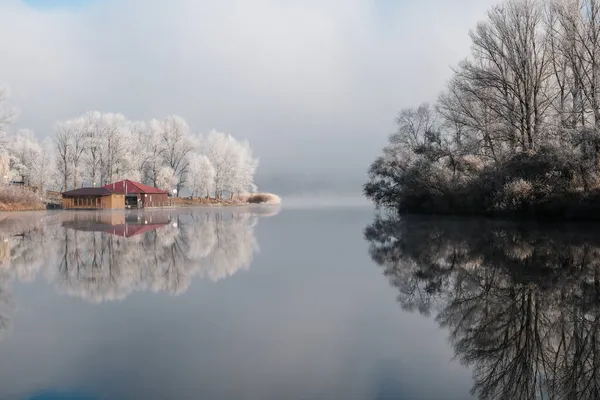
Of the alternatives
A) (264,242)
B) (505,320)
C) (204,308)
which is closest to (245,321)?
(204,308)

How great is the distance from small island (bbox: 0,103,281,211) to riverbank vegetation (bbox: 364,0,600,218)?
43619 millimetres

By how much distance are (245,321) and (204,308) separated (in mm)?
1103

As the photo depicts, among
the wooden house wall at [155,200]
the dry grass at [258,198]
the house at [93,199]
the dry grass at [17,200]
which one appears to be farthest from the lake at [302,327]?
the dry grass at [258,198]

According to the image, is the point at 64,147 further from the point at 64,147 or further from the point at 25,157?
the point at 25,157

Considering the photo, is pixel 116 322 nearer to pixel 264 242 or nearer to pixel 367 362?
pixel 367 362

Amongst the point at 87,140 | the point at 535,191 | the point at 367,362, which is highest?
the point at 87,140

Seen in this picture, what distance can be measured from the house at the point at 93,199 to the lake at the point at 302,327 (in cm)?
4997

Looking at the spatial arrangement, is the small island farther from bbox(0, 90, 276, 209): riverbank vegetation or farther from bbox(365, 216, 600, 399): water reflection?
bbox(365, 216, 600, 399): water reflection

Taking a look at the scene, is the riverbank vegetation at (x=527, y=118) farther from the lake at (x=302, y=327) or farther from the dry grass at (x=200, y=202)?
the dry grass at (x=200, y=202)

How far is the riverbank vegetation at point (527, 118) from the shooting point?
25.1 m

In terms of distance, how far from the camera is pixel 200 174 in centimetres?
8006

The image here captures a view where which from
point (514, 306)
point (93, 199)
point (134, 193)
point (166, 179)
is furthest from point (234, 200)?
point (514, 306)

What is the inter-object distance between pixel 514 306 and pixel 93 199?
61241mm

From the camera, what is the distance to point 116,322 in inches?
278
